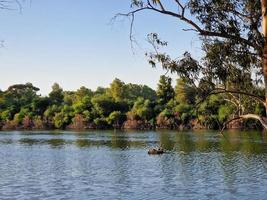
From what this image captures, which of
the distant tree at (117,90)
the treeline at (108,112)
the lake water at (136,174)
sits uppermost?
the distant tree at (117,90)

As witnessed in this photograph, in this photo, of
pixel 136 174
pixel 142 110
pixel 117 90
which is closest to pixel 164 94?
pixel 142 110

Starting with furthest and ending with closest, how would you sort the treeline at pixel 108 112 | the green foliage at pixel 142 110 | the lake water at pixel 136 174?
1. the green foliage at pixel 142 110
2. the treeline at pixel 108 112
3. the lake water at pixel 136 174

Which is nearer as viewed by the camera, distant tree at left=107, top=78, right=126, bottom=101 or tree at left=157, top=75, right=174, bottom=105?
tree at left=157, top=75, right=174, bottom=105

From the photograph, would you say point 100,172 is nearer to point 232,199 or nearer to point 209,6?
point 232,199

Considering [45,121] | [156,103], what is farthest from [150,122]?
[45,121]

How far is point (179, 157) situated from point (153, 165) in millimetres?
6969

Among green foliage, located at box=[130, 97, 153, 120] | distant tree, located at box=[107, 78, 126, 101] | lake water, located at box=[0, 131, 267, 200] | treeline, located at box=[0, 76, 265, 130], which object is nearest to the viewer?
lake water, located at box=[0, 131, 267, 200]

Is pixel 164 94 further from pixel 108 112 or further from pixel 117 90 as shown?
pixel 117 90

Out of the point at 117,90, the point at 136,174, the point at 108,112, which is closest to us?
the point at 136,174

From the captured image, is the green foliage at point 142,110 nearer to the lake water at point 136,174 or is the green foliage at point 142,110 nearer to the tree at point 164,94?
the tree at point 164,94

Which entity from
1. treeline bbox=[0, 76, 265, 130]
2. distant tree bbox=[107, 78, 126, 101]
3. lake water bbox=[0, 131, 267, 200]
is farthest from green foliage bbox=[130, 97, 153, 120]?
lake water bbox=[0, 131, 267, 200]

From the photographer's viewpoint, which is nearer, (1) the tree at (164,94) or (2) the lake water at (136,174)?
(2) the lake water at (136,174)

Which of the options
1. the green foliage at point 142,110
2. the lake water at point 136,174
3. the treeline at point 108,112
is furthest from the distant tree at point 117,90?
the lake water at point 136,174

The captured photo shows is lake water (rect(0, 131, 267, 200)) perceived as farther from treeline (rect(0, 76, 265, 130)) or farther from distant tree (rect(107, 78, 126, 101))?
distant tree (rect(107, 78, 126, 101))
